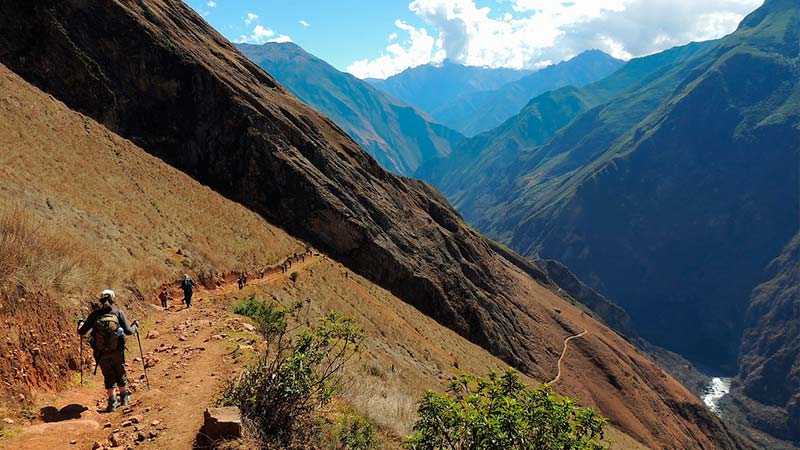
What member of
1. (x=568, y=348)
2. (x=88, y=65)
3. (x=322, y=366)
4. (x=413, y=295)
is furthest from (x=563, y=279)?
(x=322, y=366)

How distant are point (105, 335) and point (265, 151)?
39.5 meters

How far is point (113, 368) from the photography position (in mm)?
8555

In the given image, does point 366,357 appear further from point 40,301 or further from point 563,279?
point 563,279

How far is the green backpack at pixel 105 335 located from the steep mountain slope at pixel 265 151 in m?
35.9

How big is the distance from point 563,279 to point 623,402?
290ft

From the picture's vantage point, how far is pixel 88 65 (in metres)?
39.3

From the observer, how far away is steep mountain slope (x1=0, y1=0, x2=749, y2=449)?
3906cm

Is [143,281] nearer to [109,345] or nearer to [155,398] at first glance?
[109,345]

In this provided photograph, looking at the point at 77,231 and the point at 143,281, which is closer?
the point at 77,231

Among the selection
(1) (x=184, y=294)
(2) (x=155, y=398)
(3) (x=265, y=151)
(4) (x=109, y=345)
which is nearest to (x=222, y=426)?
(2) (x=155, y=398)

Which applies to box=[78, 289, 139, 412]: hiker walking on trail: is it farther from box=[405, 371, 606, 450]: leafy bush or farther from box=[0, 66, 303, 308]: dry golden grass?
box=[405, 371, 606, 450]: leafy bush

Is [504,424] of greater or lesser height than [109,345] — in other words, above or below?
above

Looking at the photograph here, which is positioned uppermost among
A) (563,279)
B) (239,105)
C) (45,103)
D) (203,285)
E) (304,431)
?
(563,279)

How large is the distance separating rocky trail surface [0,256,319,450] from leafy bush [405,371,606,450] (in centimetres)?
359
